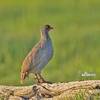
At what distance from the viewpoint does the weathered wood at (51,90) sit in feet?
31.2

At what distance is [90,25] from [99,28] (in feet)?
5.50

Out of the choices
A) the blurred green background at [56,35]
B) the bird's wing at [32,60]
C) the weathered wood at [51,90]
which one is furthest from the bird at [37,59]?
the blurred green background at [56,35]

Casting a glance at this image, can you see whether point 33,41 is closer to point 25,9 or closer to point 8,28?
point 8,28

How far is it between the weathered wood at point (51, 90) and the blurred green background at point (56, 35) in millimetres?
899

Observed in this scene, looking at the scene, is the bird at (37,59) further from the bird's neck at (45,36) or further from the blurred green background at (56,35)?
the blurred green background at (56,35)

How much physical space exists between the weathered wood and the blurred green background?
2.95 ft

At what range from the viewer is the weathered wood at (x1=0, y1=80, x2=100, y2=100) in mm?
9523

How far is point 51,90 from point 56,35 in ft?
46.7

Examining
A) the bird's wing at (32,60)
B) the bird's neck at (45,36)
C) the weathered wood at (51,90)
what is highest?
the bird's neck at (45,36)

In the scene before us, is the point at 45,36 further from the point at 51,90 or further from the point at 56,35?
the point at 56,35

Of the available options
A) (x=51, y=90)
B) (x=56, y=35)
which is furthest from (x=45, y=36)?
(x=56, y=35)

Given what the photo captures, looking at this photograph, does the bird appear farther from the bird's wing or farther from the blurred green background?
the blurred green background

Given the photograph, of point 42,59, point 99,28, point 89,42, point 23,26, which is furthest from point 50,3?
point 42,59

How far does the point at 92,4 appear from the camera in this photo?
33.1 meters
